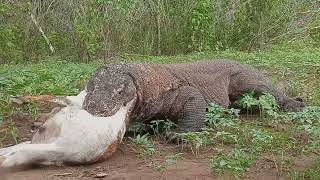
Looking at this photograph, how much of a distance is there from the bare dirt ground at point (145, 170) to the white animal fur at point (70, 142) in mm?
58

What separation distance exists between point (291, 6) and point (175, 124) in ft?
24.3

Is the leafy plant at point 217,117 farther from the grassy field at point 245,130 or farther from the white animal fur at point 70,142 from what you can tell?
the white animal fur at point 70,142

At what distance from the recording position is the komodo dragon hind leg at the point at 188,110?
→ 4.51 metres

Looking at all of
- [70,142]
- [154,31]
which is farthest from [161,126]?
[154,31]

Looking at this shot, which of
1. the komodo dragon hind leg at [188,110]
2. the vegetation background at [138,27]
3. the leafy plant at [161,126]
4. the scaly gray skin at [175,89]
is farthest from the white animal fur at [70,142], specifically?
the vegetation background at [138,27]

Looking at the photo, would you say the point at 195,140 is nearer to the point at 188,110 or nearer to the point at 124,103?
the point at 124,103

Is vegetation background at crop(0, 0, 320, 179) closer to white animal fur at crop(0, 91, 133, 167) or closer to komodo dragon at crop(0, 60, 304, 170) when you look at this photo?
komodo dragon at crop(0, 60, 304, 170)

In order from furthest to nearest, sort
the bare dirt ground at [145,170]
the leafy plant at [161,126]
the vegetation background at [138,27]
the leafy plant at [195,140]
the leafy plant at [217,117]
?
the vegetation background at [138,27]
the leafy plant at [161,126]
the leafy plant at [217,117]
the leafy plant at [195,140]
the bare dirt ground at [145,170]

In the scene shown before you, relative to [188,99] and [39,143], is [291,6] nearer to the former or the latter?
[188,99]

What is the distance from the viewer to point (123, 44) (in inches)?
431

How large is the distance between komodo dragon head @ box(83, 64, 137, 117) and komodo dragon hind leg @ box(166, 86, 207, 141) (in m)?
0.47

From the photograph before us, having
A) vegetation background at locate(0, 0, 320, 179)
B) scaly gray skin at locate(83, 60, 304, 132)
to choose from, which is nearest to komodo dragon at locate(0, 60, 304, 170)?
scaly gray skin at locate(83, 60, 304, 132)

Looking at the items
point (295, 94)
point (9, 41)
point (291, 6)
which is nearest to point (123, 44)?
point (9, 41)

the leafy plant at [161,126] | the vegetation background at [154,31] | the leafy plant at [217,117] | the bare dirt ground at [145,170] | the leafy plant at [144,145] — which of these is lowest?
the bare dirt ground at [145,170]
